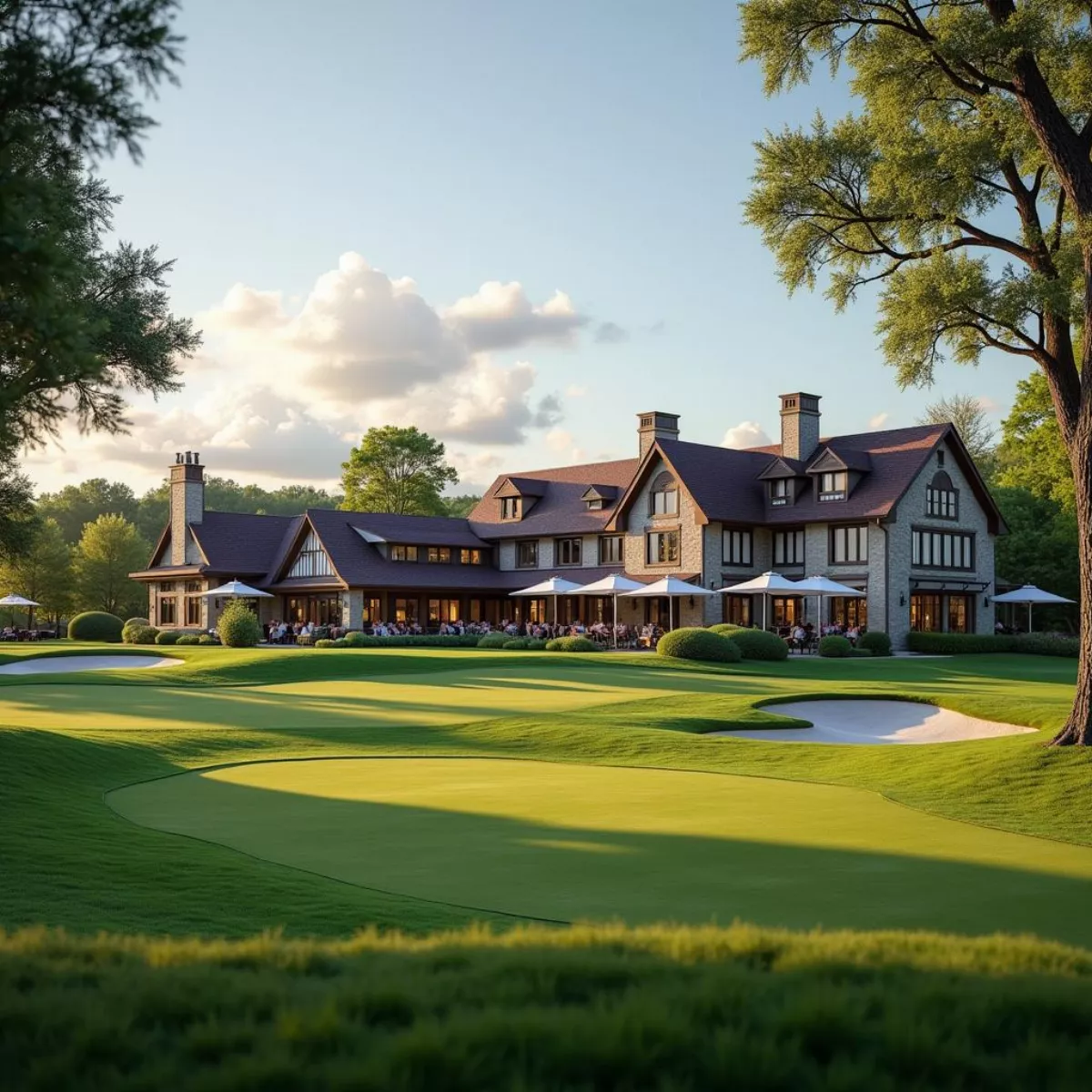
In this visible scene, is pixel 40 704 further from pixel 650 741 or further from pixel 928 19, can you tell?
pixel 928 19

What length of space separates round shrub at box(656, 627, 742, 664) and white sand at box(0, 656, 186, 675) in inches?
645

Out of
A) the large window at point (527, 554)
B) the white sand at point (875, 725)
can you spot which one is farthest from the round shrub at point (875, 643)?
the white sand at point (875, 725)

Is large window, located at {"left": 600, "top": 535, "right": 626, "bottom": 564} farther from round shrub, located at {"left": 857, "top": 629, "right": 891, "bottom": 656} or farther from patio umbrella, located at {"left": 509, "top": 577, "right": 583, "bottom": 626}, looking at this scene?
round shrub, located at {"left": 857, "top": 629, "right": 891, "bottom": 656}

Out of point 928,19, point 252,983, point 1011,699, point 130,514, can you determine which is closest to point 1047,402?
point 1011,699

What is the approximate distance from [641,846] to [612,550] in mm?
46539

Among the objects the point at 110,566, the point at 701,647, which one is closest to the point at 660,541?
the point at 701,647

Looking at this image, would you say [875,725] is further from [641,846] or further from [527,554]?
[527,554]

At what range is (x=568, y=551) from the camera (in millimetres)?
59000

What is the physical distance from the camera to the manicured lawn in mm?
8078

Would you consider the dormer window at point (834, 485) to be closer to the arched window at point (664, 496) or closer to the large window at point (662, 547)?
the arched window at point (664, 496)

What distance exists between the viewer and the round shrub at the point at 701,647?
39.1m

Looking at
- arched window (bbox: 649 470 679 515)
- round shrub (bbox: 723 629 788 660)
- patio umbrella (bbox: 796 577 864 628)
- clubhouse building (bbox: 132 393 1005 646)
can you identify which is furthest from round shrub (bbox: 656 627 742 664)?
arched window (bbox: 649 470 679 515)

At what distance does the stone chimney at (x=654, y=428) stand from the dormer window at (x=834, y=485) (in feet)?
25.4

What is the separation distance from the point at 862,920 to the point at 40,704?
2220cm
